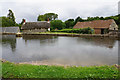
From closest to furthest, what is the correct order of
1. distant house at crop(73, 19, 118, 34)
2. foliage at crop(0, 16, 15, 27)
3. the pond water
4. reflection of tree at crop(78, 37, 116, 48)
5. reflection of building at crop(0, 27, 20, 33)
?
the pond water, reflection of tree at crop(78, 37, 116, 48), distant house at crop(73, 19, 118, 34), reflection of building at crop(0, 27, 20, 33), foliage at crop(0, 16, 15, 27)

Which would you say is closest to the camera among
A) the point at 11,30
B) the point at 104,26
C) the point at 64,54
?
the point at 64,54

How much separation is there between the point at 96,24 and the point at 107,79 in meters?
33.8

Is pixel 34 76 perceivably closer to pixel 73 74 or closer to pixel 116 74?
pixel 73 74

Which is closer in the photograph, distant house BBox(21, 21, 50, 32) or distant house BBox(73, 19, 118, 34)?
distant house BBox(73, 19, 118, 34)

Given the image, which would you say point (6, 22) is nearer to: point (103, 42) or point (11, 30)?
point (11, 30)

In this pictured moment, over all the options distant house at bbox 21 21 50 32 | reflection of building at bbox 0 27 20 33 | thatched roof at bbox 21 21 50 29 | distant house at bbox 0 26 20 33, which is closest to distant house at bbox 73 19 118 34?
distant house at bbox 21 21 50 32

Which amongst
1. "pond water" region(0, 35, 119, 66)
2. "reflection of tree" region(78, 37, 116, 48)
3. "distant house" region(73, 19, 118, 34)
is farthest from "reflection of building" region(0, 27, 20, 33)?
"distant house" region(73, 19, 118, 34)

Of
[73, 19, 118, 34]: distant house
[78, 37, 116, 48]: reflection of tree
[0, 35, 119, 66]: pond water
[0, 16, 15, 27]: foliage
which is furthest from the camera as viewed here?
[0, 16, 15, 27]: foliage

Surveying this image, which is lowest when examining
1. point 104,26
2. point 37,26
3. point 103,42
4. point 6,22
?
point 103,42

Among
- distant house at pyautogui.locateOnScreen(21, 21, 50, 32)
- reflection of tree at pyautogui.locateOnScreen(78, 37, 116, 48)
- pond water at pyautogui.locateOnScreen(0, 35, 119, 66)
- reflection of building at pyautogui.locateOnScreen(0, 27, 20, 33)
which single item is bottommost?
pond water at pyautogui.locateOnScreen(0, 35, 119, 66)

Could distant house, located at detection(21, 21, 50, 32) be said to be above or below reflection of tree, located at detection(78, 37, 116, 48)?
above

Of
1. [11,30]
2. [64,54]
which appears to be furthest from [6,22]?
[64,54]

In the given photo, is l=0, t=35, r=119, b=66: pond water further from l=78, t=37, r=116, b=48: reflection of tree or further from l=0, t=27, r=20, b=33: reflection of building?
l=0, t=27, r=20, b=33: reflection of building

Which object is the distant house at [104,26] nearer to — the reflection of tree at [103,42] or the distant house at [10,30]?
the reflection of tree at [103,42]
